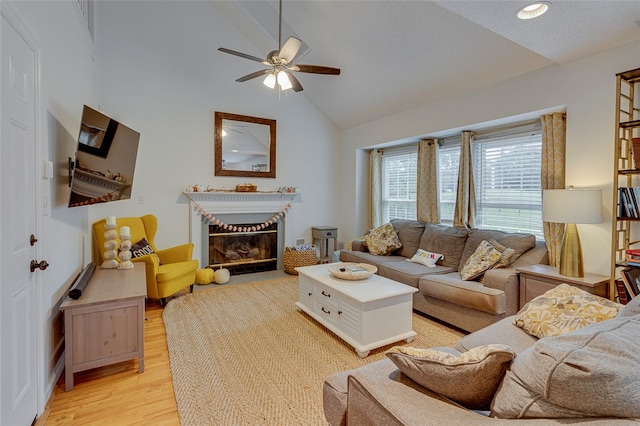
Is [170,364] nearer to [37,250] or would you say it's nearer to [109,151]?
[37,250]

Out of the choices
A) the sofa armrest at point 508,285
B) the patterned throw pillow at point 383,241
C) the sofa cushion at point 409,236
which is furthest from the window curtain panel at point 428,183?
the sofa armrest at point 508,285

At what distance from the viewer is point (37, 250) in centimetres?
185

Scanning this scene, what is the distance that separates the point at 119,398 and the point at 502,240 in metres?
3.58

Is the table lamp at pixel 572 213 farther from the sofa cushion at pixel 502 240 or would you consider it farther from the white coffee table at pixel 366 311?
the white coffee table at pixel 366 311

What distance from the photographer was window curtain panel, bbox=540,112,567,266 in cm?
307

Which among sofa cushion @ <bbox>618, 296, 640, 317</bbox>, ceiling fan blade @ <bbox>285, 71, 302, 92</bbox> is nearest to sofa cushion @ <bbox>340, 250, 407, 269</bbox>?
ceiling fan blade @ <bbox>285, 71, 302, 92</bbox>

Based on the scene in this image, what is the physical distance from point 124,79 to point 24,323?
355 cm

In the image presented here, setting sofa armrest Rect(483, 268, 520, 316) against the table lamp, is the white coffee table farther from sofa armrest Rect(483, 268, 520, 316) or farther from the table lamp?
the table lamp

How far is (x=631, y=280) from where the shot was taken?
2275 millimetres

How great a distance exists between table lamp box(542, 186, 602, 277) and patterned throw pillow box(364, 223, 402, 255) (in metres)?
1.97

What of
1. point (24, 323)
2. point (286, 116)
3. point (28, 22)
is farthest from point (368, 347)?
point (286, 116)

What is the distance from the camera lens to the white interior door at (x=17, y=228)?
1.46m

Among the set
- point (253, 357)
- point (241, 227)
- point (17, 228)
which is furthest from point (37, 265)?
point (241, 227)

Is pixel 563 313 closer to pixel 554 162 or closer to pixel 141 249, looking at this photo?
pixel 554 162
